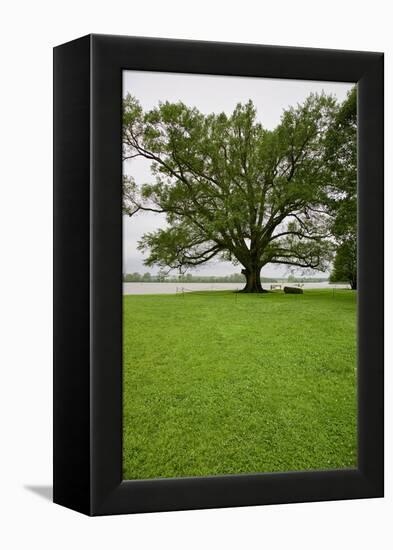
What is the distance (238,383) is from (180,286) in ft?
2.63

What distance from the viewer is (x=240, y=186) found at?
19.4ft

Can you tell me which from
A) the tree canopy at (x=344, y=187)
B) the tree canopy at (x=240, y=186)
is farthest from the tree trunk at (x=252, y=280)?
the tree canopy at (x=344, y=187)

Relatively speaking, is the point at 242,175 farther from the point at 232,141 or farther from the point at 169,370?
the point at 169,370

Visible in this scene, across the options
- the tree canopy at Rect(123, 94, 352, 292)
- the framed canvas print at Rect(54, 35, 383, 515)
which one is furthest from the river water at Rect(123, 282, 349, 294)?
the tree canopy at Rect(123, 94, 352, 292)

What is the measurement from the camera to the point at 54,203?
5617 mm

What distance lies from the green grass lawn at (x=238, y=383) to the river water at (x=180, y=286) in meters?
0.05

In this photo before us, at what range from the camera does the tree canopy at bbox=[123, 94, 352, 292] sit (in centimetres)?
569

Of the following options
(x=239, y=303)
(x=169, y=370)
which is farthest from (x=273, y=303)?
(x=169, y=370)

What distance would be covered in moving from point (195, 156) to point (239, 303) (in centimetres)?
111

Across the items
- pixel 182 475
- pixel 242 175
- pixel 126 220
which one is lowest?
pixel 182 475

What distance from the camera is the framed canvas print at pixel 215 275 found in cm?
539

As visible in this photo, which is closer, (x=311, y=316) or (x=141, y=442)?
(x=141, y=442)

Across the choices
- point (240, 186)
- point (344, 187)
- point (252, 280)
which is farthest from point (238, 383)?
point (344, 187)

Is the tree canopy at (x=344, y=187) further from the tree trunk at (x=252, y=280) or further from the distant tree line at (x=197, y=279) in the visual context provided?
the tree trunk at (x=252, y=280)
